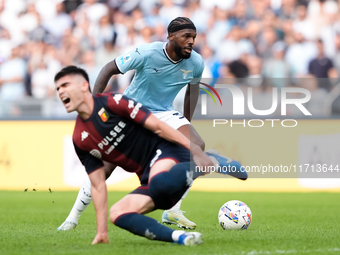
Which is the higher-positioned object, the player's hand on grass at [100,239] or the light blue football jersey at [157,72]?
the light blue football jersey at [157,72]

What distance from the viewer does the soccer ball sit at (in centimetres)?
659

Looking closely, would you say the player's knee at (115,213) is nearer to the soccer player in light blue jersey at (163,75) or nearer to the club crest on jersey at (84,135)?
the club crest on jersey at (84,135)

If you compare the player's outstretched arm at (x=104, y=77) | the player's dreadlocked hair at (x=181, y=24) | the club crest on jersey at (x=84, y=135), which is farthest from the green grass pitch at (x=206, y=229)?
the player's dreadlocked hair at (x=181, y=24)

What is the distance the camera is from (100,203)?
16.9 ft

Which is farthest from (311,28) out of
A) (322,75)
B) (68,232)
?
(68,232)

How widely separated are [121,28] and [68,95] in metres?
10.4

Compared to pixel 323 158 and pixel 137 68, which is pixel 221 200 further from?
pixel 137 68

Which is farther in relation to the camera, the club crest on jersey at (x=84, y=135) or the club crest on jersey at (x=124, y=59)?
the club crest on jersey at (x=124, y=59)

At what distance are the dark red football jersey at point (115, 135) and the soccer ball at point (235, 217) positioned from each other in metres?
1.71

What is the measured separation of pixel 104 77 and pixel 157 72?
638 millimetres

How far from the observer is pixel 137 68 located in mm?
6730

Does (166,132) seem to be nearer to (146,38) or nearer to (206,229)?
(206,229)

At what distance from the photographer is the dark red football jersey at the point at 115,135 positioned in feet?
16.6

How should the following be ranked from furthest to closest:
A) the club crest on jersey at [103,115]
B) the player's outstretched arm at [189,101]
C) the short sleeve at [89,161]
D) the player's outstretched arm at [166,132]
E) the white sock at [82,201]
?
the player's outstretched arm at [189,101] → the white sock at [82,201] → the short sleeve at [89,161] → the club crest on jersey at [103,115] → the player's outstretched arm at [166,132]
